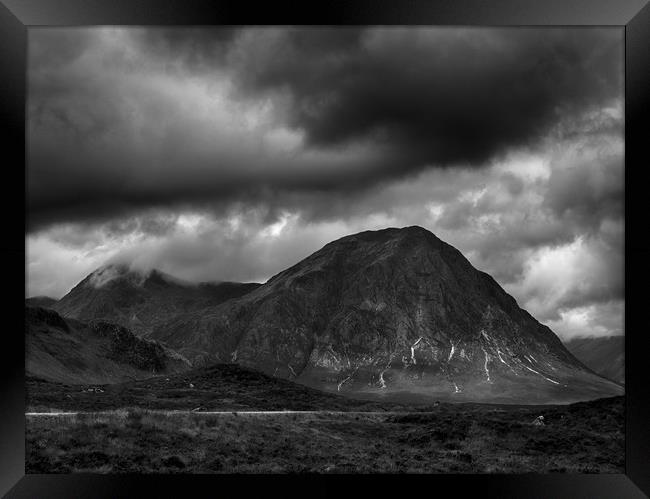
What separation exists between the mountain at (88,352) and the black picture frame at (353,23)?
311ft

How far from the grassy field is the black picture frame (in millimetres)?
5494

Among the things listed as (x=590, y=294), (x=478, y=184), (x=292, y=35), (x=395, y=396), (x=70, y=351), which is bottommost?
(x=395, y=396)

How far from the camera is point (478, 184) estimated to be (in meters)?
182

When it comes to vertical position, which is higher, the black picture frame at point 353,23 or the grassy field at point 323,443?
the black picture frame at point 353,23

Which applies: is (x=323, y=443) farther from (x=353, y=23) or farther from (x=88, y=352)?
(x=88, y=352)

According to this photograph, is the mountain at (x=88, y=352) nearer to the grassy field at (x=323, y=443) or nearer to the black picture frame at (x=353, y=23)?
the grassy field at (x=323, y=443)

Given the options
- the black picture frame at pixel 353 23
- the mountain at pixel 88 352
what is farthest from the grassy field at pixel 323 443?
the mountain at pixel 88 352

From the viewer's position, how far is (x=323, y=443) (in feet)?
110

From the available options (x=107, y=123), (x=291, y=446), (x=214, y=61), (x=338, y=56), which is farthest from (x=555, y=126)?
(x=291, y=446)

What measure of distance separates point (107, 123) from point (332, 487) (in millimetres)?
121684

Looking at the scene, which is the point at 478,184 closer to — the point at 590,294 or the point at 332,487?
the point at 590,294

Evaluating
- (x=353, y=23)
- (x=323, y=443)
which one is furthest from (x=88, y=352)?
(x=353, y=23)

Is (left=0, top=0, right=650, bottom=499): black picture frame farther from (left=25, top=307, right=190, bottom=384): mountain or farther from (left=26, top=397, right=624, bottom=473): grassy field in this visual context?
(left=25, top=307, right=190, bottom=384): mountain

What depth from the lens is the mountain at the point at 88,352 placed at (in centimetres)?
11173
